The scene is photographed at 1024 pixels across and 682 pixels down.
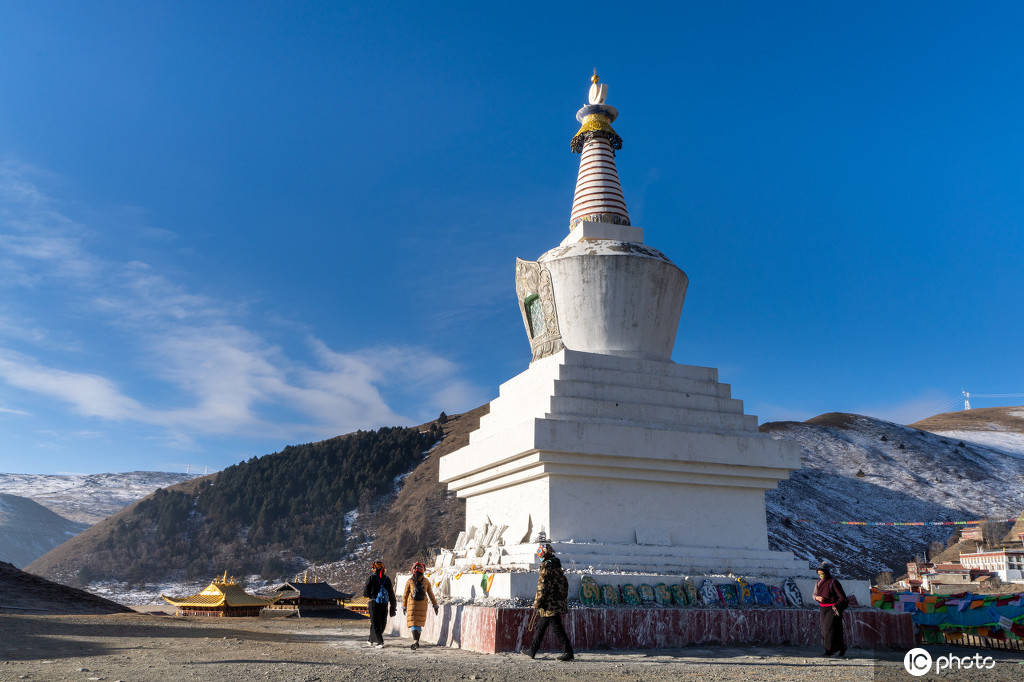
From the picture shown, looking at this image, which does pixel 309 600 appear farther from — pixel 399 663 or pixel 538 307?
pixel 399 663

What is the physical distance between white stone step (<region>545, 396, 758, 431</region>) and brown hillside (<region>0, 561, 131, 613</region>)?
45.5 ft

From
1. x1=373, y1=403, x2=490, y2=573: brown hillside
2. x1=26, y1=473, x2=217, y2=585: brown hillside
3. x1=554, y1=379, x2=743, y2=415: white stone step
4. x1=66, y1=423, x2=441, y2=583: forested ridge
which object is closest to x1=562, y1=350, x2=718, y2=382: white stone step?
x1=554, y1=379, x2=743, y2=415: white stone step

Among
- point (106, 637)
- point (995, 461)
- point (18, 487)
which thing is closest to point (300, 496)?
point (106, 637)

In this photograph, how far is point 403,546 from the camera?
38219 millimetres

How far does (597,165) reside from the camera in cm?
1307

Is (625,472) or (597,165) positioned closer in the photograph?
(625,472)

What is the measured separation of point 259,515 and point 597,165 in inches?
1482

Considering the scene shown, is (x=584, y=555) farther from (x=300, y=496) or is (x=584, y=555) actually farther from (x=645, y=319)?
(x=300, y=496)

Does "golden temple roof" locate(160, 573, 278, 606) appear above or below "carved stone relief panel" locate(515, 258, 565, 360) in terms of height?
below

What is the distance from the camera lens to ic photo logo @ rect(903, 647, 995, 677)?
6.89 metres

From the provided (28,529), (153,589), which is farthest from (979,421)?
(28,529)

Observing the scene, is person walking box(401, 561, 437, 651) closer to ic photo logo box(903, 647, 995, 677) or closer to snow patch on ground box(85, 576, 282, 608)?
ic photo logo box(903, 647, 995, 677)

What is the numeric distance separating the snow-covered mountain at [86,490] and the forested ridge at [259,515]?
41.7 m

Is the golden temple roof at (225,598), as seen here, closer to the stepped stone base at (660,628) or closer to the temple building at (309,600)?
the temple building at (309,600)
